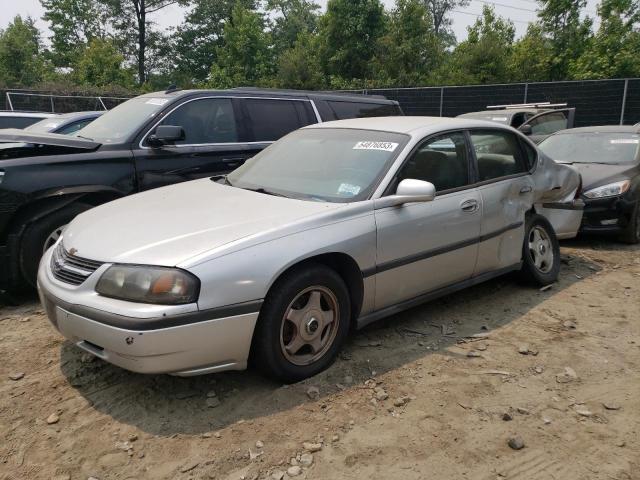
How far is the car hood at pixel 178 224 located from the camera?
9.46 feet

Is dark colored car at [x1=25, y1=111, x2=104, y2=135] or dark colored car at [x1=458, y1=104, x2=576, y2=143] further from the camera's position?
dark colored car at [x1=458, y1=104, x2=576, y2=143]

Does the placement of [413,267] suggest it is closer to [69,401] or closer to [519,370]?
[519,370]

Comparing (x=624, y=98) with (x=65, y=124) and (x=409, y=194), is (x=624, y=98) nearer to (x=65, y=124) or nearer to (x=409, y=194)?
(x=65, y=124)

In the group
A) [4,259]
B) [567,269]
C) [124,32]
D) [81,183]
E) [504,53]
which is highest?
[124,32]

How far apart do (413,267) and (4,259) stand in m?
3.15

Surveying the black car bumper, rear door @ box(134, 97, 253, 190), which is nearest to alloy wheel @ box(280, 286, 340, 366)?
rear door @ box(134, 97, 253, 190)

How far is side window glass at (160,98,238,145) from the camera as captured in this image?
5.51 meters

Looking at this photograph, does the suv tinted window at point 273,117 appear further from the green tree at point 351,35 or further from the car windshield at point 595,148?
the green tree at point 351,35

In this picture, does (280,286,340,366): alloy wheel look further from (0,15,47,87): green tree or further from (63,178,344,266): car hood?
(0,15,47,87): green tree

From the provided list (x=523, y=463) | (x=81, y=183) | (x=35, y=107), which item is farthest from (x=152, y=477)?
(x=35, y=107)

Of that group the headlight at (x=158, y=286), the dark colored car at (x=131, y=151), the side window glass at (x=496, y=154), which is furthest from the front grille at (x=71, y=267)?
the side window glass at (x=496, y=154)

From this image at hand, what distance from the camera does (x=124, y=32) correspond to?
4216 centimetres

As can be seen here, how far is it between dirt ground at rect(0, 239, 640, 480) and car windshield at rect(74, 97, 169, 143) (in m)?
1.99

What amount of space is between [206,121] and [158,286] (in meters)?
3.34
